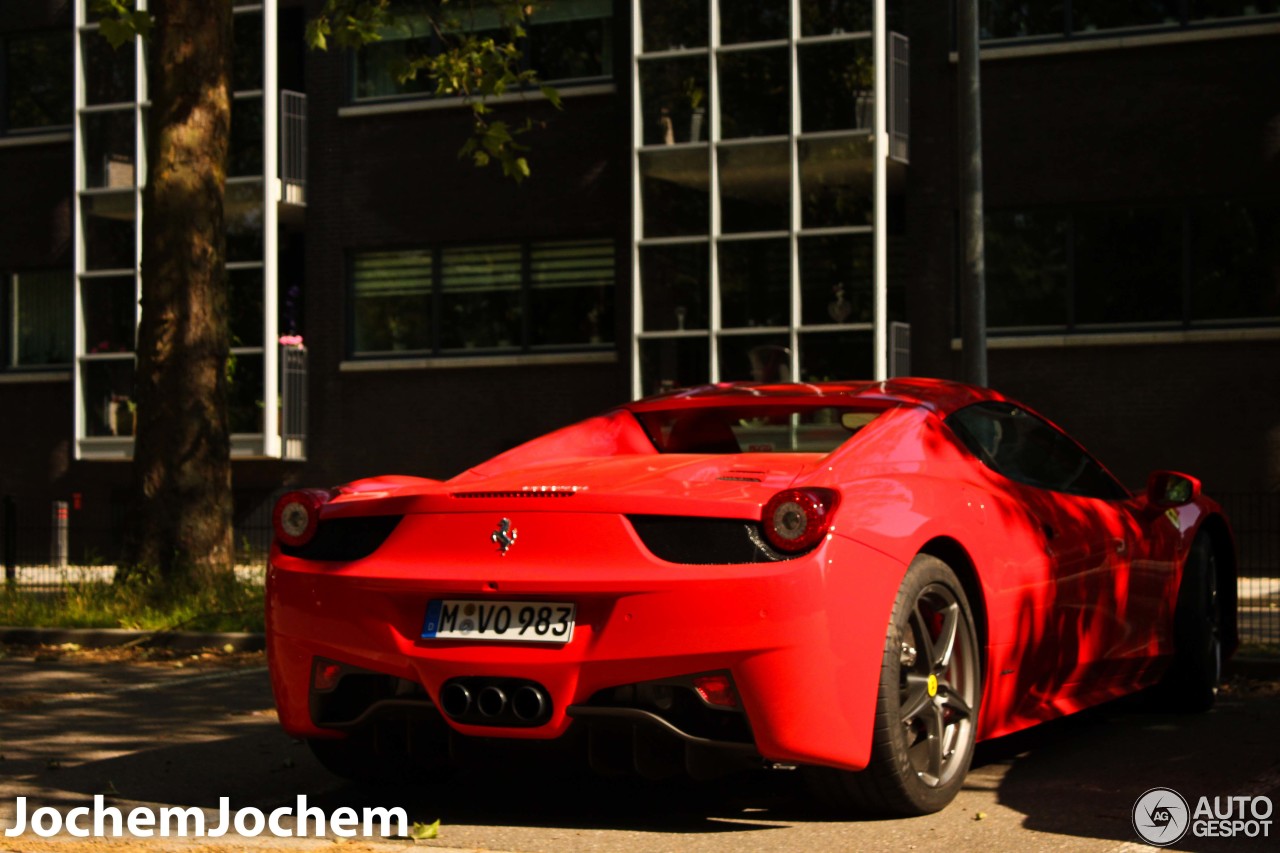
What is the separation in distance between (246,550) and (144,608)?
437 cm

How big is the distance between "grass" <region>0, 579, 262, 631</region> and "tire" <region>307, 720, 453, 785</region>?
6155 millimetres

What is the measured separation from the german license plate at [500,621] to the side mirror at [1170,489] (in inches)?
123

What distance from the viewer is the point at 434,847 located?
17.5 ft

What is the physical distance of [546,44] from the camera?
24.0m

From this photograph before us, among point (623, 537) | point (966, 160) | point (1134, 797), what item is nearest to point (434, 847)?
point (623, 537)

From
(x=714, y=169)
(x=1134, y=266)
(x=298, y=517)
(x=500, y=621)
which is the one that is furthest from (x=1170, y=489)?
(x=714, y=169)

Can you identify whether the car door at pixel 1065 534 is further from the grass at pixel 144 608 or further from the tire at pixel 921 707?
the grass at pixel 144 608

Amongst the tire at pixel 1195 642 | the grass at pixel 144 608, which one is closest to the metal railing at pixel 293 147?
the grass at pixel 144 608

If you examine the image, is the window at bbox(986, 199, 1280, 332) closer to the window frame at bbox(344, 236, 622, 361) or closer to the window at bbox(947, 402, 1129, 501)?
the window frame at bbox(344, 236, 622, 361)

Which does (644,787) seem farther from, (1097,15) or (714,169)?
(1097,15)

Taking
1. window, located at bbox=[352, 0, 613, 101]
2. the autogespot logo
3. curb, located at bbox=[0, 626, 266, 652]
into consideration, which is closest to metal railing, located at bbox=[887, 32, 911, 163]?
window, located at bbox=[352, 0, 613, 101]

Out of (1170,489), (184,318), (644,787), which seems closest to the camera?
(644,787)

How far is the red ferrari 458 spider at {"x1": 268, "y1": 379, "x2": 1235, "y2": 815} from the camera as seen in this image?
5324 millimetres

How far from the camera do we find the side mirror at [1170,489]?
25.0 feet
